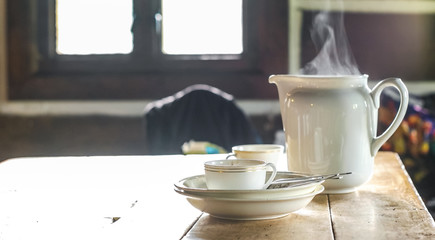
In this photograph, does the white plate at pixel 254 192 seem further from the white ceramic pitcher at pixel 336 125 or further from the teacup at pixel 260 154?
the teacup at pixel 260 154

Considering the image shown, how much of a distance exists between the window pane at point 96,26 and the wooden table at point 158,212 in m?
1.67

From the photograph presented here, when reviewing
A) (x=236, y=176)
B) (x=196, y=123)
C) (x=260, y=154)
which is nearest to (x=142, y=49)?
(x=196, y=123)

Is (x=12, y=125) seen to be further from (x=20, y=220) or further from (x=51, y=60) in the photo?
(x=20, y=220)

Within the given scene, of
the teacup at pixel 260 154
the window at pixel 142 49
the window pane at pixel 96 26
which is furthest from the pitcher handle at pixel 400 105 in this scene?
the window pane at pixel 96 26

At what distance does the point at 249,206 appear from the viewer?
846mm

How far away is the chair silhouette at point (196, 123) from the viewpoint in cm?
228

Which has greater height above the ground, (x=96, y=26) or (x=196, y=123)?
(x=96, y=26)

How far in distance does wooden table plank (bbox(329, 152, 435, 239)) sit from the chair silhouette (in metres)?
1.03

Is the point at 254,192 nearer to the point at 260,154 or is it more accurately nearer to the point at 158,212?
the point at 158,212

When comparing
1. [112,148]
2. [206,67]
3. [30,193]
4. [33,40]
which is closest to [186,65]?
[206,67]

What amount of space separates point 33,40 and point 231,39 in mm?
951

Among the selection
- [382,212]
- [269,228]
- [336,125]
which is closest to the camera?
[269,228]

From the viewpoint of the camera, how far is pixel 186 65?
2.98 meters

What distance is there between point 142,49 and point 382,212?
2.19 metres
